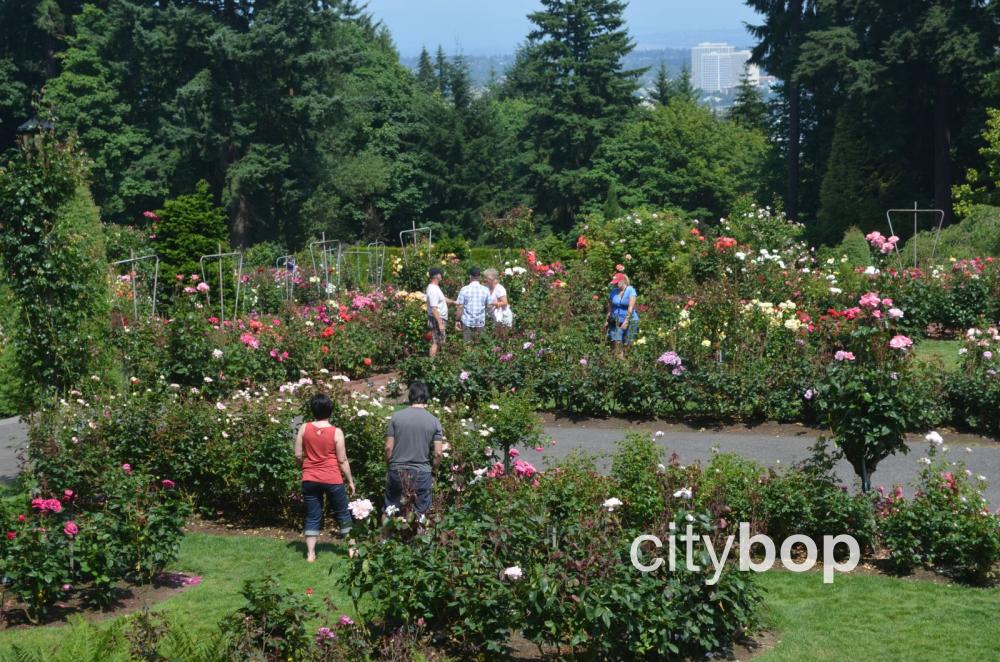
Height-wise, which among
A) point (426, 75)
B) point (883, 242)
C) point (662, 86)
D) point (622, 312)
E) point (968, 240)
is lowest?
point (622, 312)

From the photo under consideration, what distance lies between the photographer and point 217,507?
9141 millimetres

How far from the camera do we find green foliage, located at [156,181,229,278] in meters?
21.0

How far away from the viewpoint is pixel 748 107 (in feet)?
200

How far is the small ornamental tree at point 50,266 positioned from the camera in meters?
9.23

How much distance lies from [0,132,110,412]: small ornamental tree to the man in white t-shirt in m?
4.72

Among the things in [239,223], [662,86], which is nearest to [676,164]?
[239,223]

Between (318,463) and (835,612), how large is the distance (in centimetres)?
356

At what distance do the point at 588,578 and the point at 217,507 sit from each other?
15.0 ft

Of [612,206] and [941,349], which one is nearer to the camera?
[941,349]

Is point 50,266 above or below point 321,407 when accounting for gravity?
above

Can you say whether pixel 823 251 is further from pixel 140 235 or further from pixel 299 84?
pixel 299 84

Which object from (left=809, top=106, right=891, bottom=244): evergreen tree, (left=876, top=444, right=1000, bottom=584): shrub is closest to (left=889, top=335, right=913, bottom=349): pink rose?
(left=876, top=444, right=1000, bottom=584): shrub

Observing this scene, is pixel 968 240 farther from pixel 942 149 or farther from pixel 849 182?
pixel 849 182

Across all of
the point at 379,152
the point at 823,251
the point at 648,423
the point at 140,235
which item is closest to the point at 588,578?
the point at 648,423
